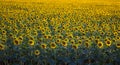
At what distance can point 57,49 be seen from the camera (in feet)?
30.8

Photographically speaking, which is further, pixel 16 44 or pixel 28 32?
pixel 28 32

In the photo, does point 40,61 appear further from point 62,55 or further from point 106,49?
point 106,49

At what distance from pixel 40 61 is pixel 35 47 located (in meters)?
0.94

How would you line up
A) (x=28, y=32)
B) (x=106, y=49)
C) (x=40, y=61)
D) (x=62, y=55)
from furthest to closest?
(x=28, y=32)
(x=106, y=49)
(x=62, y=55)
(x=40, y=61)

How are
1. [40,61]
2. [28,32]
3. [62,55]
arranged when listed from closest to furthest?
[40,61], [62,55], [28,32]

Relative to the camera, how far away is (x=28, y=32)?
445 inches

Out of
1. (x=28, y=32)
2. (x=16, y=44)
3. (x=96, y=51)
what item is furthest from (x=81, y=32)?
(x=16, y=44)

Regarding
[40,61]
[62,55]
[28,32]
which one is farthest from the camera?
[28,32]

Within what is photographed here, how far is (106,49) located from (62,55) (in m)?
1.39

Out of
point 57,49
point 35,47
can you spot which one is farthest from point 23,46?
point 57,49

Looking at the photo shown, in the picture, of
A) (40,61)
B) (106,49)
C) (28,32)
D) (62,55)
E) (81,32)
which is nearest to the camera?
(40,61)

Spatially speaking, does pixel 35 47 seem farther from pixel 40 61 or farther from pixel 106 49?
pixel 106 49

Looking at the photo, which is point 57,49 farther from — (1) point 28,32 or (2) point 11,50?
(1) point 28,32

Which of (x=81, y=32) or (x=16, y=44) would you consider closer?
(x=16, y=44)
